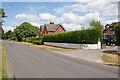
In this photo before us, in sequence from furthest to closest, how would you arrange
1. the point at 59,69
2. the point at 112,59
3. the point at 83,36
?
1. the point at 83,36
2. the point at 112,59
3. the point at 59,69

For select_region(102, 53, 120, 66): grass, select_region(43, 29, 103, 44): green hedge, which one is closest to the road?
select_region(102, 53, 120, 66): grass

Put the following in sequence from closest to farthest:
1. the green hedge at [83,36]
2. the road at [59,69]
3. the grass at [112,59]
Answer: the road at [59,69] → the grass at [112,59] → the green hedge at [83,36]

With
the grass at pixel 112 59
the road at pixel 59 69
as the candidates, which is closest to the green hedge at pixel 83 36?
the grass at pixel 112 59

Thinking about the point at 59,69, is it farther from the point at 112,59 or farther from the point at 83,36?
the point at 83,36

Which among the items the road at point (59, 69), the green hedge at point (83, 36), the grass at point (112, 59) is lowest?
the road at point (59, 69)

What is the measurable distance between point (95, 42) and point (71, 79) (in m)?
15.3

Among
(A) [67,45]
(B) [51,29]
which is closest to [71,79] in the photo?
(A) [67,45]

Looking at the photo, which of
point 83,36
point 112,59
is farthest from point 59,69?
point 83,36

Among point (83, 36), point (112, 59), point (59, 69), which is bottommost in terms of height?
point (59, 69)

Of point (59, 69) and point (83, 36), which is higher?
point (83, 36)

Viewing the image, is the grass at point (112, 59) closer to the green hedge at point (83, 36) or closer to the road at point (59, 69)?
the road at point (59, 69)

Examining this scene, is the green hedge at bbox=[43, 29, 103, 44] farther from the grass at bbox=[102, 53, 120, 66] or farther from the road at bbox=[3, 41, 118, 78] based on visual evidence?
the road at bbox=[3, 41, 118, 78]

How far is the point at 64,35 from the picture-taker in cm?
2569

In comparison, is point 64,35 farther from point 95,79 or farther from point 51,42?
point 95,79
